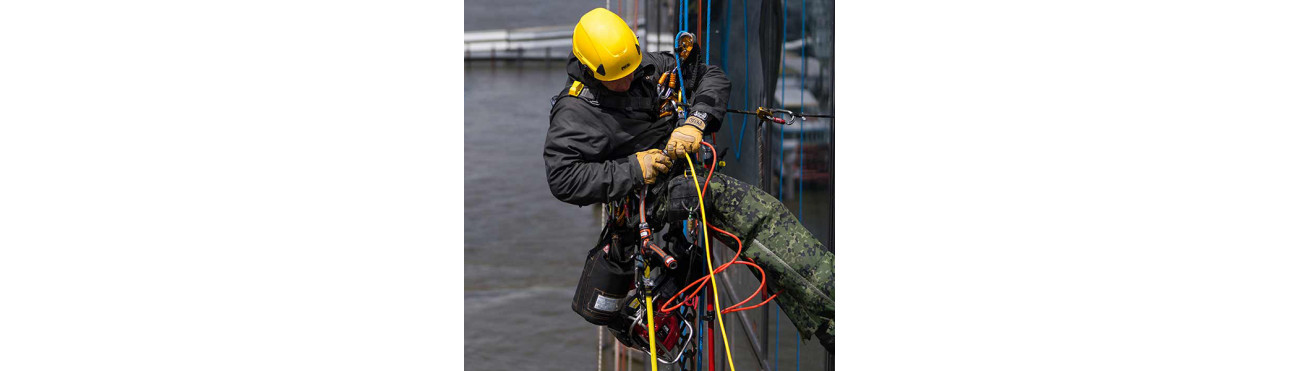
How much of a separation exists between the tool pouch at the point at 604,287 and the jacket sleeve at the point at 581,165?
327 mm

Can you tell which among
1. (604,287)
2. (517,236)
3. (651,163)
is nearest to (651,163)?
(651,163)

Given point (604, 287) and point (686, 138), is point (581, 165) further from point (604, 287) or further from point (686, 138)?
point (604, 287)

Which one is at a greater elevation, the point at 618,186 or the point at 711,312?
the point at 618,186

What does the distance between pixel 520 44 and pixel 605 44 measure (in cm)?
2036

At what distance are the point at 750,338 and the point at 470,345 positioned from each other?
30.7 feet

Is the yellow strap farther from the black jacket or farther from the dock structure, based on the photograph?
the dock structure

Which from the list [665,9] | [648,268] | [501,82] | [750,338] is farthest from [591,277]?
[501,82]

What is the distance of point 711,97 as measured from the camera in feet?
11.1

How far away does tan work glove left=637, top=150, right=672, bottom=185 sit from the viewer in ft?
11.0

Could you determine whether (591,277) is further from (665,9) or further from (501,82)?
(501,82)

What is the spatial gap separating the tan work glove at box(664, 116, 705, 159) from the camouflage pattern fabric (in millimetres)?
141

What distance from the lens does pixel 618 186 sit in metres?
3.29

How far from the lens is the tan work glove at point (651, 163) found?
3348 millimetres

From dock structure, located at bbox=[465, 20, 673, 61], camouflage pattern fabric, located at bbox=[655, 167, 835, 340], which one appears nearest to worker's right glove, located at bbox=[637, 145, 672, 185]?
camouflage pattern fabric, located at bbox=[655, 167, 835, 340]
